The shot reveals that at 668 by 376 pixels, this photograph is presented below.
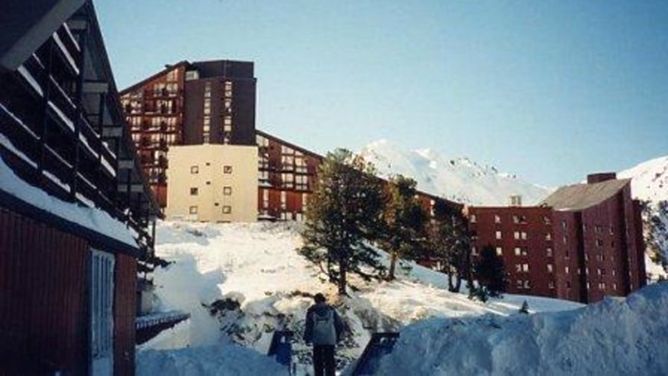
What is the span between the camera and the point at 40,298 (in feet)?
21.7

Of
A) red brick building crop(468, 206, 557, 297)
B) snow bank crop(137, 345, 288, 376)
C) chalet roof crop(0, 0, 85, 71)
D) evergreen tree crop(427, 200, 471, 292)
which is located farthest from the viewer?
red brick building crop(468, 206, 557, 297)

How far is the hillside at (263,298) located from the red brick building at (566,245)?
12.0 m

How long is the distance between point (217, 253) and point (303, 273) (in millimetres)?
8067

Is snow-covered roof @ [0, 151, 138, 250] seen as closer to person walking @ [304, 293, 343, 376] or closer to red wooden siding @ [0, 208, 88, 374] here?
red wooden siding @ [0, 208, 88, 374]

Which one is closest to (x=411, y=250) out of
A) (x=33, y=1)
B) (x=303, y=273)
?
(x=303, y=273)

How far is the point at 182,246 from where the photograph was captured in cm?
5553

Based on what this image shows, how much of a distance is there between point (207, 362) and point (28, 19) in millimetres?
8825

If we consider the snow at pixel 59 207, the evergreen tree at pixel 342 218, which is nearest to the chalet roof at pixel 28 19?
the snow at pixel 59 207

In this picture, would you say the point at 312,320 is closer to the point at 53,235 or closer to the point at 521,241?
the point at 53,235

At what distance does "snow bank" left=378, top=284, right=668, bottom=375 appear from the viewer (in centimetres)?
886

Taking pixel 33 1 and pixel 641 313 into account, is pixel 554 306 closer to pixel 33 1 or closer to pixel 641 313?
pixel 641 313

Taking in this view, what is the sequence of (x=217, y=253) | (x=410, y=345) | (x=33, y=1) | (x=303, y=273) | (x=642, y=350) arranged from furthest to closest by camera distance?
(x=217, y=253), (x=303, y=273), (x=410, y=345), (x=642, y=350), (x=33, y=1)

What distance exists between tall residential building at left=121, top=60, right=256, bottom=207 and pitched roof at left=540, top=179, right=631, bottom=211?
118ft

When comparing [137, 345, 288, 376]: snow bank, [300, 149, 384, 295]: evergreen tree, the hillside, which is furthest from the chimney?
[137, 345, 288, 376]: snow bank
